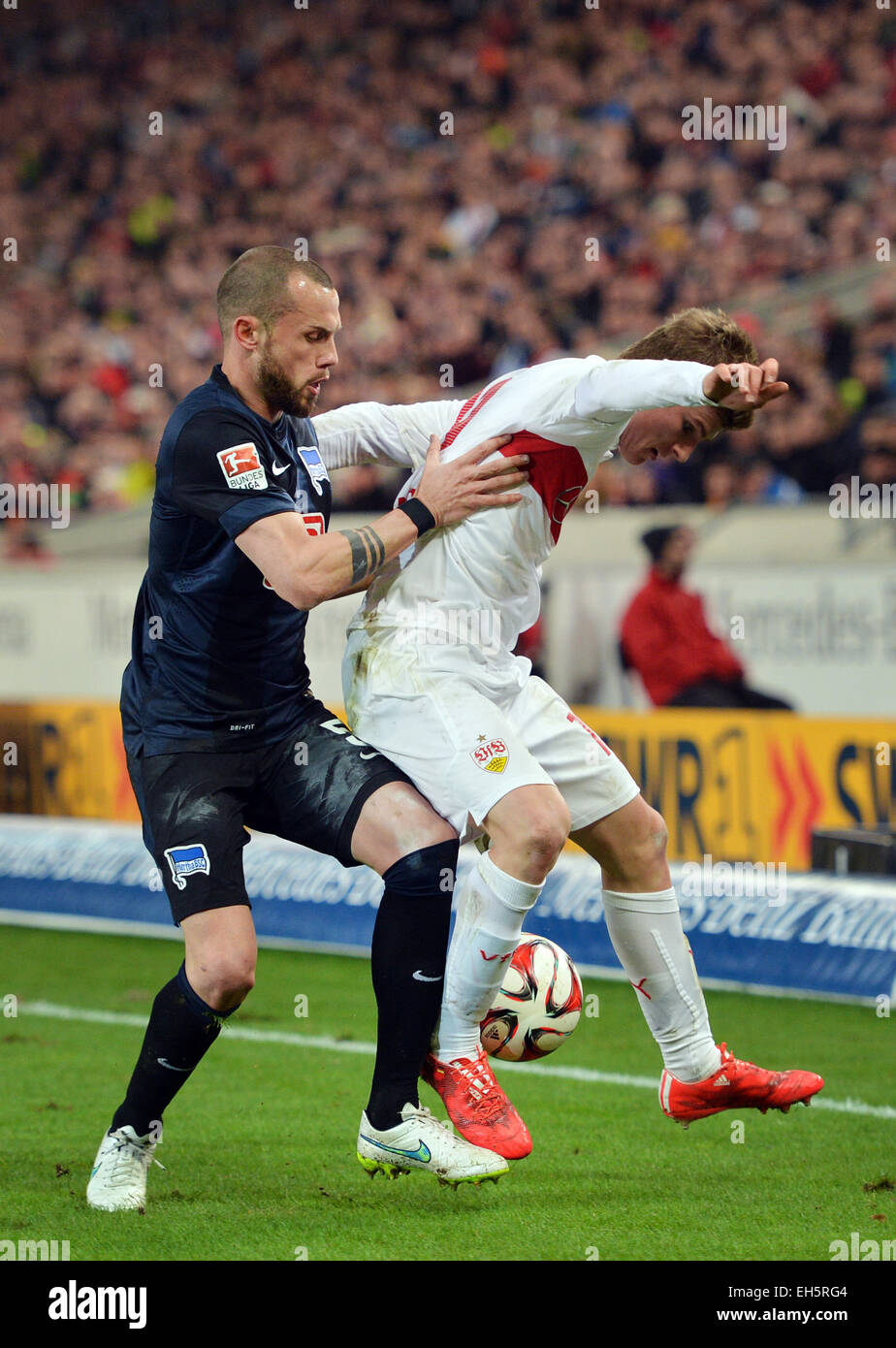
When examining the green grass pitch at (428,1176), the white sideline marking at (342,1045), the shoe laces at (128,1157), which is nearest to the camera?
the green grass pitch at (428,1176)

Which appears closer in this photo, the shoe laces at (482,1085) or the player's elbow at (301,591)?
the player's elbow at (301,591)

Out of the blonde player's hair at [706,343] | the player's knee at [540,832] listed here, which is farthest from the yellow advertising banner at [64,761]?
the blonde player's hair at [706,343]

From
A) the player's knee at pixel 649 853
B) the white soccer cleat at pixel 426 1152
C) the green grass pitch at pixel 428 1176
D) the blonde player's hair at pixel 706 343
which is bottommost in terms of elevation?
the green grass pitch at pixel 428 1176

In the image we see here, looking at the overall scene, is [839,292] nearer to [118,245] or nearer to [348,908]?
[348,908]

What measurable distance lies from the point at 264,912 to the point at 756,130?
9.10 metres

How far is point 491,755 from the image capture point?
4418 millimetres

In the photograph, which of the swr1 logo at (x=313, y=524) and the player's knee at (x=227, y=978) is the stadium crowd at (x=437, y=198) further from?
the player's knee at (x=227, y=978)

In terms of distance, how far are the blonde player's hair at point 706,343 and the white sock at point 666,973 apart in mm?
1398

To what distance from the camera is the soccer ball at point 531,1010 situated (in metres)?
4.74

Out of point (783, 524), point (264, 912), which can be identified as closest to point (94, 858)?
point (264, 912)

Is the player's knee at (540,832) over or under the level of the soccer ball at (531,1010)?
over

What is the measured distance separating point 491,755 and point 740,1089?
1.26 metres

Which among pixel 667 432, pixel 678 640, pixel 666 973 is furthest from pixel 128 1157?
pixel 678 640

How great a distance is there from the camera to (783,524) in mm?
11070
